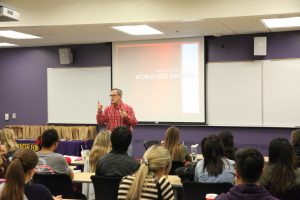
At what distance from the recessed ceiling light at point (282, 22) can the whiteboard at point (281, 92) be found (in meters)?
0.90

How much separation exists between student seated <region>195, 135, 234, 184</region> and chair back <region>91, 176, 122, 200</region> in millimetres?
722

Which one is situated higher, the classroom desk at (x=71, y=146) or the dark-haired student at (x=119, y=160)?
the dark-haired student at (x=119, y=160)

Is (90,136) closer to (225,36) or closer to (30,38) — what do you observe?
(30,38)

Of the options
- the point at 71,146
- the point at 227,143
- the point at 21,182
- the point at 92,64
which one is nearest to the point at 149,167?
the point at 21,182

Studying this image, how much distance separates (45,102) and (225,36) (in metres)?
4.45

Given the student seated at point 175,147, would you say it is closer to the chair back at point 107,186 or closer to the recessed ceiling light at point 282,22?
the chair back at point 107,186

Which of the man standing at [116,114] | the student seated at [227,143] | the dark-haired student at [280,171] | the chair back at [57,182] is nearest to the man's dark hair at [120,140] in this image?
the chair back at [57,182]

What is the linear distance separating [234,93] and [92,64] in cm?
322

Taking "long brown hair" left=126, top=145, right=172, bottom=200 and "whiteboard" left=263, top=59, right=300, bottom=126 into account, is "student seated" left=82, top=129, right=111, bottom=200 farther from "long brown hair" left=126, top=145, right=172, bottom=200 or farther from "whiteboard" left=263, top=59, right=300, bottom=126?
"whiteboard" left=263, top=59, right=300, bottom=126

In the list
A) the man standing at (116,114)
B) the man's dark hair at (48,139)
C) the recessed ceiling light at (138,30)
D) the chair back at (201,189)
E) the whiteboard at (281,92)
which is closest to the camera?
the chair back at (201,189)

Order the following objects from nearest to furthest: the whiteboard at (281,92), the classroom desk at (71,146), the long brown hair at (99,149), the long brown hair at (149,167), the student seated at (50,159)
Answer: the long brown hair at (149,167)
the student seated at (50,159)
the long brown hair at (99,149)
the whiteboard at (281,92)
the classroom desk at (71,146)

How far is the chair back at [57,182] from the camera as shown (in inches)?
151

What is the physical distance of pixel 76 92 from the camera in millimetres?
9609

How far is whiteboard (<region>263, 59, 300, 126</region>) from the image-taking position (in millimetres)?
7766
